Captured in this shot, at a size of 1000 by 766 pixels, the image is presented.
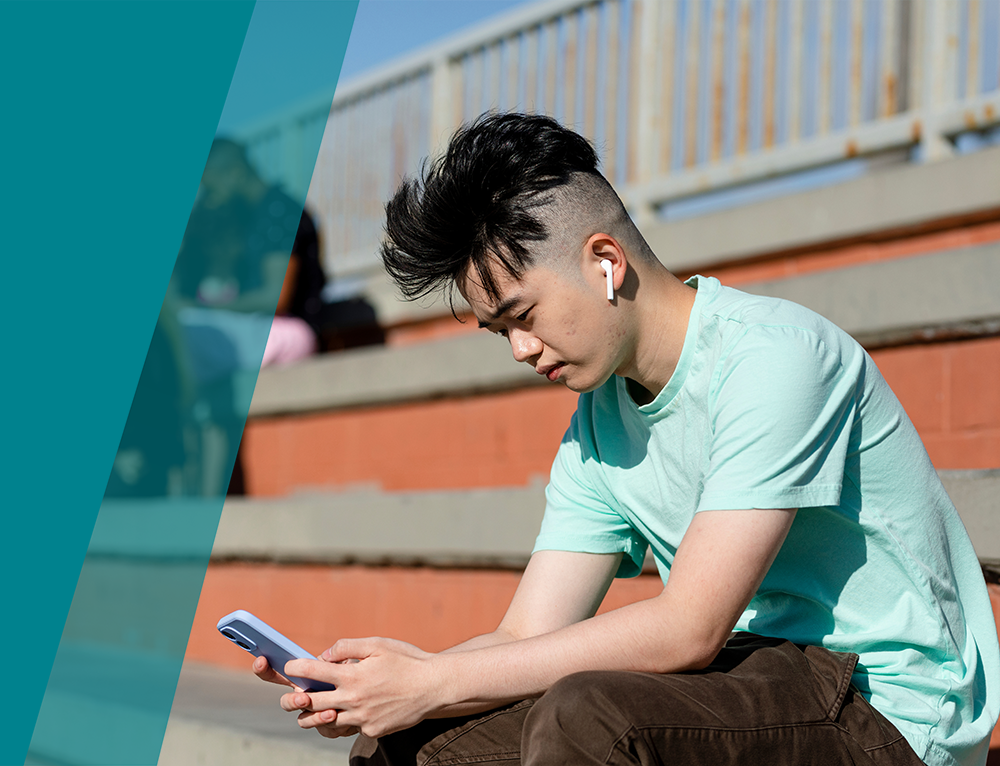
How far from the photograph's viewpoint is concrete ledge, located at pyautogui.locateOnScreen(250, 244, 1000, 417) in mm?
1986

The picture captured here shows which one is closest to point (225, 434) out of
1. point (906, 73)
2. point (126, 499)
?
point (126, 499)

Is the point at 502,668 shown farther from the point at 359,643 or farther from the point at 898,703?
the point at 898,703

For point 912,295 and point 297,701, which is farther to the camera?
point 912,295

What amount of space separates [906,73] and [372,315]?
2.08m

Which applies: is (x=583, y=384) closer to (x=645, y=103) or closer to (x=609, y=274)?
(x=609, y=274)

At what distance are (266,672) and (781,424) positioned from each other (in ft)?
2.38

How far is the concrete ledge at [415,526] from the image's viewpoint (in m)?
1.67

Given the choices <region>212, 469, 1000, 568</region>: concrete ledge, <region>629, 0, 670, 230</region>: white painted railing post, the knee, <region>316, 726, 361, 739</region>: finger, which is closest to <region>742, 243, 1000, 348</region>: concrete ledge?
<region>212, 469, 1000, 568</region>: concrete ledge

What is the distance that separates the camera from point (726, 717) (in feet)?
3.66

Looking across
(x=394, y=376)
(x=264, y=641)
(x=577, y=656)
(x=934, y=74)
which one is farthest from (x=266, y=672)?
(x=934, y=74)

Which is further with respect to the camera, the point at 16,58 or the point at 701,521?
the point at 16,58

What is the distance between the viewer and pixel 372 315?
4195 mm
